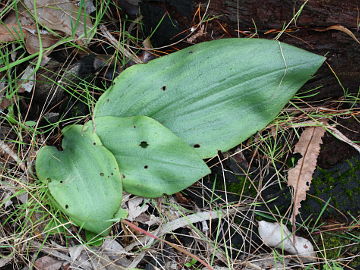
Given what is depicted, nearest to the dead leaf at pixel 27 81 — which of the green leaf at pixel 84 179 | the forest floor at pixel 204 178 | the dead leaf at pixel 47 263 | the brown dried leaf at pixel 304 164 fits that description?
the forest floor at pixel 204 178

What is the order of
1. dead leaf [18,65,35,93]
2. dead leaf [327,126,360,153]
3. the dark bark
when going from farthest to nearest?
dead leaf [18,65,35,93]
dead leaf [327,126,360,153]
the dark bark

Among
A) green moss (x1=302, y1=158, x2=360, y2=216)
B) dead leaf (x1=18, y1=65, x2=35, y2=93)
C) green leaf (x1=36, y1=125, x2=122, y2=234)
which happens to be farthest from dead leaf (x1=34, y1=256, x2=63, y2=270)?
green moss (x1=302, y1=158, x2=360, y2=216)

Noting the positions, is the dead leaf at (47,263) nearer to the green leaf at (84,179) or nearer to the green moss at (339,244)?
the green leaf at (84,179)

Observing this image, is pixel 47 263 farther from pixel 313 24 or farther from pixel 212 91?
pixel 313 24

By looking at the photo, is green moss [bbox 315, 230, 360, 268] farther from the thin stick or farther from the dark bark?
the dark bark

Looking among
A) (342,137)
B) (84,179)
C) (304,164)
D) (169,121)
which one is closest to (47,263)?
(84,179)

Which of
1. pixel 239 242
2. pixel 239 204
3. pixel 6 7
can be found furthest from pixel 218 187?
pixel 6 7

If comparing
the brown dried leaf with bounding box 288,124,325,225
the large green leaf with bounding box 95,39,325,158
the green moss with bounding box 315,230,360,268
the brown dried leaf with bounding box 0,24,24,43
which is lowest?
the green moss with bounding box 315,230,360,268
